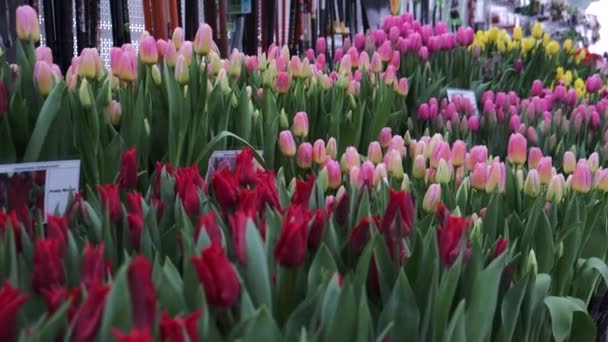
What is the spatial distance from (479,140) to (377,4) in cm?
160

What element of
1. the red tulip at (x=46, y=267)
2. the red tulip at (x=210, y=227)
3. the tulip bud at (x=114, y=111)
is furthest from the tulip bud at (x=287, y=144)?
the red tulip at (x=46, y=267)

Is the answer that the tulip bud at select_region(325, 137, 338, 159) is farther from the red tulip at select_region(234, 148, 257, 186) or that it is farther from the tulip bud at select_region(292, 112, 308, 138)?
the red tulip at select_region(234, 148, 257, 186)

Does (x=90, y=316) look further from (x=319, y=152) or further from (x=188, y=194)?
(x=319, y=152)

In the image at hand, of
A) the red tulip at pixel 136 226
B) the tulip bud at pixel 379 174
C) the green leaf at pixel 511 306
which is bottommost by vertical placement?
the green leaf at pixel 511 306

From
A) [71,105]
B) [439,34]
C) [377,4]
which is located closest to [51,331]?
[71,105]

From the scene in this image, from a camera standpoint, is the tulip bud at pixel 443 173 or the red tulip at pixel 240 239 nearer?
the red tulip at pixel 240 239

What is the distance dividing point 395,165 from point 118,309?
566mm

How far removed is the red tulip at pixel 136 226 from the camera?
1.83 ft

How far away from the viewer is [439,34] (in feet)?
6.38

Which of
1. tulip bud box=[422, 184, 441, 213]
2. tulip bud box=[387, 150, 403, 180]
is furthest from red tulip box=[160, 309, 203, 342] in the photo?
tulip bud box=[387, 150, 403, 180]

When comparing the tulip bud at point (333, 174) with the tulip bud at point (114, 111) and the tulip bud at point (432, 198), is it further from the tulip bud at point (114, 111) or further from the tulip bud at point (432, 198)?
the tulip bud at point (114, 111)

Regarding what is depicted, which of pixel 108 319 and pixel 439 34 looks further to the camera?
pixel 439 34

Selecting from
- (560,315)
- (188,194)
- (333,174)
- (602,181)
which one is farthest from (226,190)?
(602,181)

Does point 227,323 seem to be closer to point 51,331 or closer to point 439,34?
point 51,331
